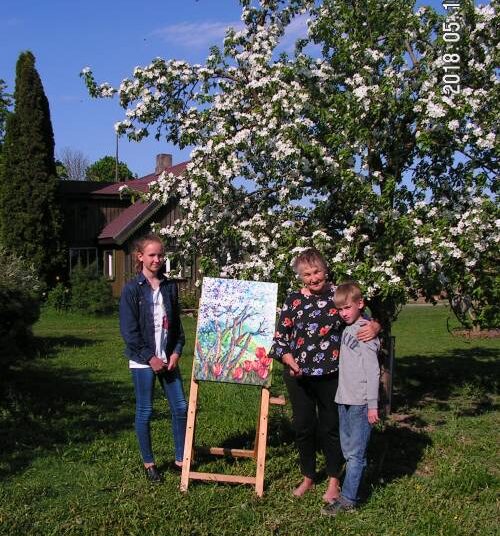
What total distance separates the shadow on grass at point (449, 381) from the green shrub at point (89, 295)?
11.8 m

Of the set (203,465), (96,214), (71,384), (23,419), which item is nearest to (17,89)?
(96,214)

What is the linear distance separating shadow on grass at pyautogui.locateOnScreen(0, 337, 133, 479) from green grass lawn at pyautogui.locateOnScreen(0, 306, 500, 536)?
2 cm

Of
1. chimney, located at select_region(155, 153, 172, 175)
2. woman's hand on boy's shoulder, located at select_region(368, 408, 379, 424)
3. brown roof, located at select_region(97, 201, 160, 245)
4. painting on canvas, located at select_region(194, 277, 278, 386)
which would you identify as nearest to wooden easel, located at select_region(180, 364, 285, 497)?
painting on canvas, located at select_region(194, 277, 278, 386)

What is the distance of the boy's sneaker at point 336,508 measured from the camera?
16.7 feet

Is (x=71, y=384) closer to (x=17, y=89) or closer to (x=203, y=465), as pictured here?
(x=203, y=465)

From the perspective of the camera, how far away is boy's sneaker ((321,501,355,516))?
5078 mm

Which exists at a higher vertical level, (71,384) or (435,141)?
(435,141)

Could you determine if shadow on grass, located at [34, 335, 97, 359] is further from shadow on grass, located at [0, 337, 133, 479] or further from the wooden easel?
the wooden easel

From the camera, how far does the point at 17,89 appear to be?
25359 mm

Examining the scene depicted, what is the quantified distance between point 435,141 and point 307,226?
1.69 metres

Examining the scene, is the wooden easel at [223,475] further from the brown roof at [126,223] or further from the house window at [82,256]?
the house window at [82,256]

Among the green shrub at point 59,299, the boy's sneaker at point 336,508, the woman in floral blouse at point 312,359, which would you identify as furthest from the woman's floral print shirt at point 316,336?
the green shrub at point 59,299

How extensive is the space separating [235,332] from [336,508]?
1613mm

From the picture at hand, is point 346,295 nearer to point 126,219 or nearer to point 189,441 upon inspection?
point 189,441
